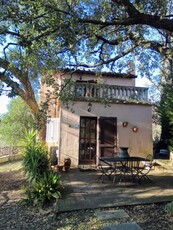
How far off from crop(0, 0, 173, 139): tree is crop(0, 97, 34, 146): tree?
10.9 meters

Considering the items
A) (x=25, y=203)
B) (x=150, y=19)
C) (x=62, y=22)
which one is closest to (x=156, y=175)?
(x=25, y=203)

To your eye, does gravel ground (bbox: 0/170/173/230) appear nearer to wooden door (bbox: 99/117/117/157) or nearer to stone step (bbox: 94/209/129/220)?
stone step (bbox: 94/209/129/220)

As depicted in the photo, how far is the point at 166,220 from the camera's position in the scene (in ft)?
14.4

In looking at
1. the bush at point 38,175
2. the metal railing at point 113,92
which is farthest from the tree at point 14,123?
the bush at point 38,175

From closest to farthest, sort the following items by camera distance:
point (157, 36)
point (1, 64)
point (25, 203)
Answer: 1. point (25, 203)
2. point (1, 64)
3. point (157, 36)

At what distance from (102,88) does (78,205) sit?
7.01 m

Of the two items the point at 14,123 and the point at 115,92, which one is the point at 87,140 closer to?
the point at 115,92

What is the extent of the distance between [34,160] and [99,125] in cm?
426

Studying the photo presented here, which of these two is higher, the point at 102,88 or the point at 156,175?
the point at 102,88

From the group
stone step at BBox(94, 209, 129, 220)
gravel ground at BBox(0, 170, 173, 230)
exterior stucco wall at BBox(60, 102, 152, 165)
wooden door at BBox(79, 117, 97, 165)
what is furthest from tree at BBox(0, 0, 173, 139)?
stone step at BBox(94, 209, 129, 220)

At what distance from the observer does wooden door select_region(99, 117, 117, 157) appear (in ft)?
35.3

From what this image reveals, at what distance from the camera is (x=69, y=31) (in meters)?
4.97

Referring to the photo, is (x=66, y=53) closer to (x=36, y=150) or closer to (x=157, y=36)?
(x=36, y=150)

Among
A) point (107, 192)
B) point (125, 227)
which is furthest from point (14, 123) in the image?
point (125, 227)
